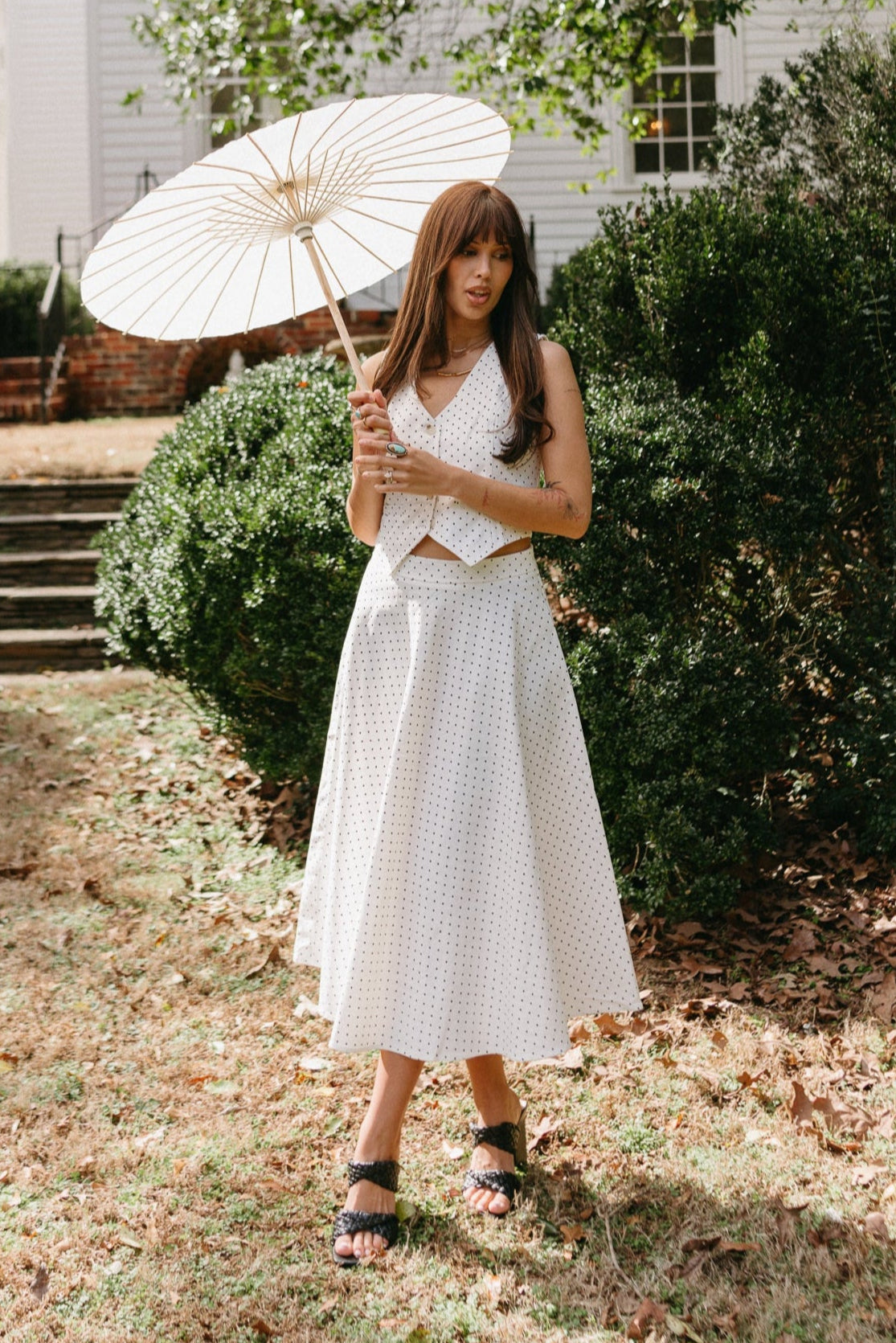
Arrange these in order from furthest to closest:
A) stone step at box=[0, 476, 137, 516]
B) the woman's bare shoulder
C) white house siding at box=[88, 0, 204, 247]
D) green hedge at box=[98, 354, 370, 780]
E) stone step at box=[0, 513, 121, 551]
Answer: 1. white house siding at box=[88, 0, 204, 247]
2. stone step at box=[0, 476, 137, 516]
3. stone step at box=[0, 513, 121, 551]
4. green hedge at box=[98, 354, 370, 780]
5. the woman's bare shoulder

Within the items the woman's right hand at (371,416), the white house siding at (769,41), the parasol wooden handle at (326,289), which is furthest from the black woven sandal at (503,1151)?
the white house siding at (769,41)

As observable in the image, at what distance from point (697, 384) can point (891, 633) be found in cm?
123

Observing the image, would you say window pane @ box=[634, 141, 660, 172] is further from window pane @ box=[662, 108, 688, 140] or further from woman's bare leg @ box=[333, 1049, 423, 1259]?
woman's bare leg @ box=[333, 1049, 423, 1259]

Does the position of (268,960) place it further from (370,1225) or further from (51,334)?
(51,334)

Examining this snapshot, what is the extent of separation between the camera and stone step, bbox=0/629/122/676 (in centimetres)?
855

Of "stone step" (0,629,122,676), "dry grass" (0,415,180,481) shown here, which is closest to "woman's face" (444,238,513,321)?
"stone step" (0,629,122,676)

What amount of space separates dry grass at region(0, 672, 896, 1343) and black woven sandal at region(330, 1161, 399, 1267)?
5 cm

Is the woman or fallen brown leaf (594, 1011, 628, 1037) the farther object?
fallen brown leaf (594, 1011, 628, 1037)

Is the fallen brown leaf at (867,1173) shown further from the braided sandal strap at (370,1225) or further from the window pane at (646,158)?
the window pane at (646,158)

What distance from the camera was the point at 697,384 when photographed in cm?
521

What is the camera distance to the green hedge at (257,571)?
5289mm

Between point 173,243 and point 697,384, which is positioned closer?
point 173,243

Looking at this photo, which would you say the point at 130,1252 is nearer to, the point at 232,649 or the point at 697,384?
the point at 232,649

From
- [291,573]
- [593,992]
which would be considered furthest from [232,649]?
[593,992]
